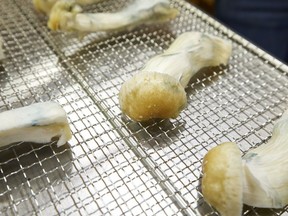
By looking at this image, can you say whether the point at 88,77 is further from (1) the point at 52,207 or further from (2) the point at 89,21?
(1) the point at 52,207

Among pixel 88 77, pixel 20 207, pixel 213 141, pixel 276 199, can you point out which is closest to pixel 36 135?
pixel 20 207

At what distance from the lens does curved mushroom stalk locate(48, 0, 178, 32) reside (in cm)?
117

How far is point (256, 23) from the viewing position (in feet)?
5.99

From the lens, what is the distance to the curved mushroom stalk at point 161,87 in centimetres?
86

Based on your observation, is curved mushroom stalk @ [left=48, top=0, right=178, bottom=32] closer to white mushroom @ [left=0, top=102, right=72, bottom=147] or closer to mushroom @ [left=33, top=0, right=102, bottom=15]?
mushroom @ [left=33, top=0, right=102, bottom=15]

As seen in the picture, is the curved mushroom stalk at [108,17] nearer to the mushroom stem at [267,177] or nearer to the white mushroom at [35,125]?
the white mushroom at [35,125]

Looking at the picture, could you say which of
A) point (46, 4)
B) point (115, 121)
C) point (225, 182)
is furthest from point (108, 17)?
point (225, 182)

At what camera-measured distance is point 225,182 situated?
2.21 ft

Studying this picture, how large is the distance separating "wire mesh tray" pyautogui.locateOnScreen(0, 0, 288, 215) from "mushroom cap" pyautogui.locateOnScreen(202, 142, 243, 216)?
0.06m

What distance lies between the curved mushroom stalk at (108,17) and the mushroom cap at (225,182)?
66cm

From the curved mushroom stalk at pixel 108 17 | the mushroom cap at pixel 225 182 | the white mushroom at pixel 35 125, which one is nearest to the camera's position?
the mushroom cap at pixel 225 182

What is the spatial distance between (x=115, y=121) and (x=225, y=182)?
344 millimetres

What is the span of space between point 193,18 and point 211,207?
2.73 feet

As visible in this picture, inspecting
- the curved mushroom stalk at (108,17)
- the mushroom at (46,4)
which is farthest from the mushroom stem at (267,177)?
the mushroom at (46,4)
